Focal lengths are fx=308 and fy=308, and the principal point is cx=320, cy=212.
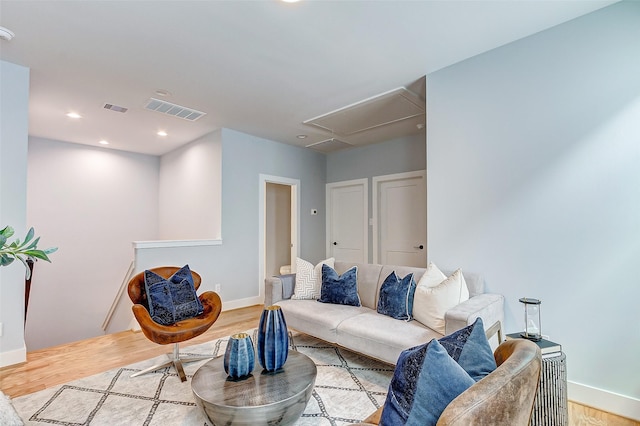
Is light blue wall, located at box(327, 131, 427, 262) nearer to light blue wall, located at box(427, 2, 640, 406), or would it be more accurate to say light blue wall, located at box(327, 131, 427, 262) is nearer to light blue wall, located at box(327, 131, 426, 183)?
light blue wall, located at box(327, 131, 426, 183)

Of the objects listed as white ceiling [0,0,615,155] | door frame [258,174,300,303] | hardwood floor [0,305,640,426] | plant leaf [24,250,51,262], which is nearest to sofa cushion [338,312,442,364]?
hardwood floor [0,305,640,426]

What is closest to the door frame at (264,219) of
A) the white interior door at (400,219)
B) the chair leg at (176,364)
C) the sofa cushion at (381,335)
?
the white interior door at (400,219)

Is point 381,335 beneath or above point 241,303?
above

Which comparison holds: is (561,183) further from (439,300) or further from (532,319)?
(439,300)

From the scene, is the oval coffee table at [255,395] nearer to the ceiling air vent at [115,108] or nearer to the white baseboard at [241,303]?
the white baseboard at [241,303]

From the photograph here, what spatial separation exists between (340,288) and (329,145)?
118 inches

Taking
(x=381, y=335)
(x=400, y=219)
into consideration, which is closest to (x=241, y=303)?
(x=400, y=219)

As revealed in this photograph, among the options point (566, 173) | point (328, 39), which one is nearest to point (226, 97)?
point (328, 39)

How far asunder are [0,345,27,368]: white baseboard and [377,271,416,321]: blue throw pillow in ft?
10.6

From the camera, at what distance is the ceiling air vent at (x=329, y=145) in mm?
5174

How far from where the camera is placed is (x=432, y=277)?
259 centimetres

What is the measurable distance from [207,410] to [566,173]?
2.78m

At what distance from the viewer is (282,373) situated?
1.81 meters

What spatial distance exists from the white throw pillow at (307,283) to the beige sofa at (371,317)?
9 centimetres
